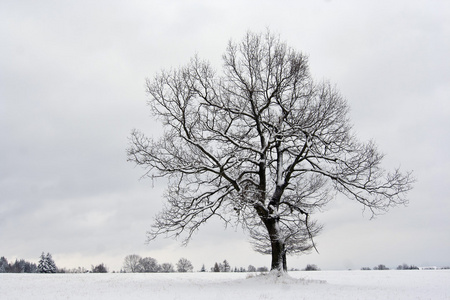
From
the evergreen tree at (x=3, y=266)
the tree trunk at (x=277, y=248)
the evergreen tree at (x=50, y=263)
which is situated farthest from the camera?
the evergreen tree at (x=3, y=266)

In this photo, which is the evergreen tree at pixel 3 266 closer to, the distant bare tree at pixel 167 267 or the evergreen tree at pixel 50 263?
the evergreen tree at pixel 50 263

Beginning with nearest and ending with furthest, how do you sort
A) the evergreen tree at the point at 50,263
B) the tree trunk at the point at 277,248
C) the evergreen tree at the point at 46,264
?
1. the tree trunk at the point at 277,248
2. the evergreen tree at the point at 46,264
3. the evergreen tree at the point at 50,263

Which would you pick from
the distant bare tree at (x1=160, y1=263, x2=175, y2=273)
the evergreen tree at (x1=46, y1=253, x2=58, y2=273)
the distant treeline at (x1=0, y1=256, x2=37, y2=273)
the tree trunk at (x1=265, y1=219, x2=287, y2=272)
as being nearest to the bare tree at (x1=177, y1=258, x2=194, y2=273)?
the distant bare tree at (x1=160, y1=263, x2=175, y2=273)

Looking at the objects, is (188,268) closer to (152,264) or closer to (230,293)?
(152,264)

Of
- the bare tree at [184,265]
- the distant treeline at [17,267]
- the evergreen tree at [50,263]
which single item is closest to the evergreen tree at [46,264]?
the evergreen tree at [50,263]

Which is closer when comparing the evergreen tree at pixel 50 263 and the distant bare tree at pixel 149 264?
the evergreen tree at pixel 50 263

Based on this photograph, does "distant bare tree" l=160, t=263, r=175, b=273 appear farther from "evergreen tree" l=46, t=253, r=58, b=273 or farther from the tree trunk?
Answer: the tree trunk

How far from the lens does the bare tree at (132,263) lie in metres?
106

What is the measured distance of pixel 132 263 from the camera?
107062 millimetres

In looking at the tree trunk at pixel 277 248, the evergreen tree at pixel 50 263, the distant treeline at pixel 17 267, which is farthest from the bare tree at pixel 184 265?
the tree trunk at pixel 277 248

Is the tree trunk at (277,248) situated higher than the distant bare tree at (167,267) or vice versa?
the tree trunk at (277,248)

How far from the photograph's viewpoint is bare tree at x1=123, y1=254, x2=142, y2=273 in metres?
106

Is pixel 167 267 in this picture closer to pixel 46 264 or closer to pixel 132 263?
pixel 132 263

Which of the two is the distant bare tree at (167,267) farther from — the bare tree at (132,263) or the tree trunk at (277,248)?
the tree trunk at (277,248)
